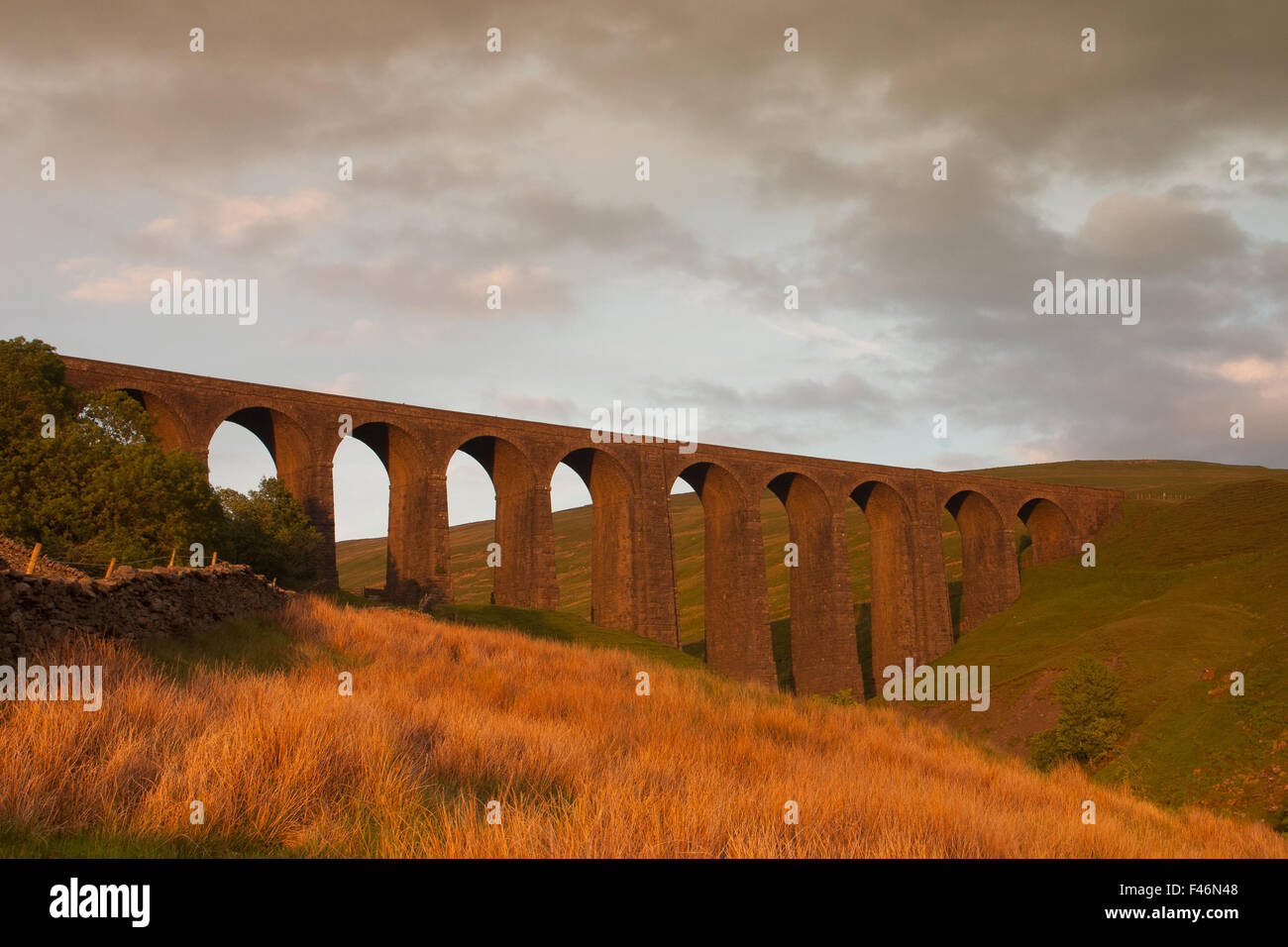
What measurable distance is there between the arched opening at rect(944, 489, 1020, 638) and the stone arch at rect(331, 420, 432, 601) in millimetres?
41308

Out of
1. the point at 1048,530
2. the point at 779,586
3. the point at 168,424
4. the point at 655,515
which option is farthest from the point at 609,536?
the point at 779,586

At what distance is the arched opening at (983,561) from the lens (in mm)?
65188

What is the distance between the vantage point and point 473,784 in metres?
7.79

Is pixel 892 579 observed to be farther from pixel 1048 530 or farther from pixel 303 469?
pixel 303 469

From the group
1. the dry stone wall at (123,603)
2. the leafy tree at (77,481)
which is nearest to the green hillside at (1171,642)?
the leafy tree at (77,481)

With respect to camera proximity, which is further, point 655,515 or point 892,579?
point 892,579

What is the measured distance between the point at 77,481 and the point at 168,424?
31.5 ft

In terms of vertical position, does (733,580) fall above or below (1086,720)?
above

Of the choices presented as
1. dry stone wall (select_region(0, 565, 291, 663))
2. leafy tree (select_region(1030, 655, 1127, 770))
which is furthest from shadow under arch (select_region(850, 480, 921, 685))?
dry stone wall (select_region(0, 565, 291, 663))

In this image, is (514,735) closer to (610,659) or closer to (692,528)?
(610,659)

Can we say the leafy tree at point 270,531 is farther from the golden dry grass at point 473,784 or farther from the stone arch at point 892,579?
the stone arch at point 892,579

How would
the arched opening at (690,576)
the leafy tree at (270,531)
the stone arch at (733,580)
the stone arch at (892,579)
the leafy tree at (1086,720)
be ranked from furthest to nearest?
the arched opening at (690,576) → the stone arch at (892,579) → the stone arch at (733,580) → the leafy tree at (1086,720) → the leafy tree at (270,531)

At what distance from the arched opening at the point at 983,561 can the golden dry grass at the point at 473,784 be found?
55709mm
